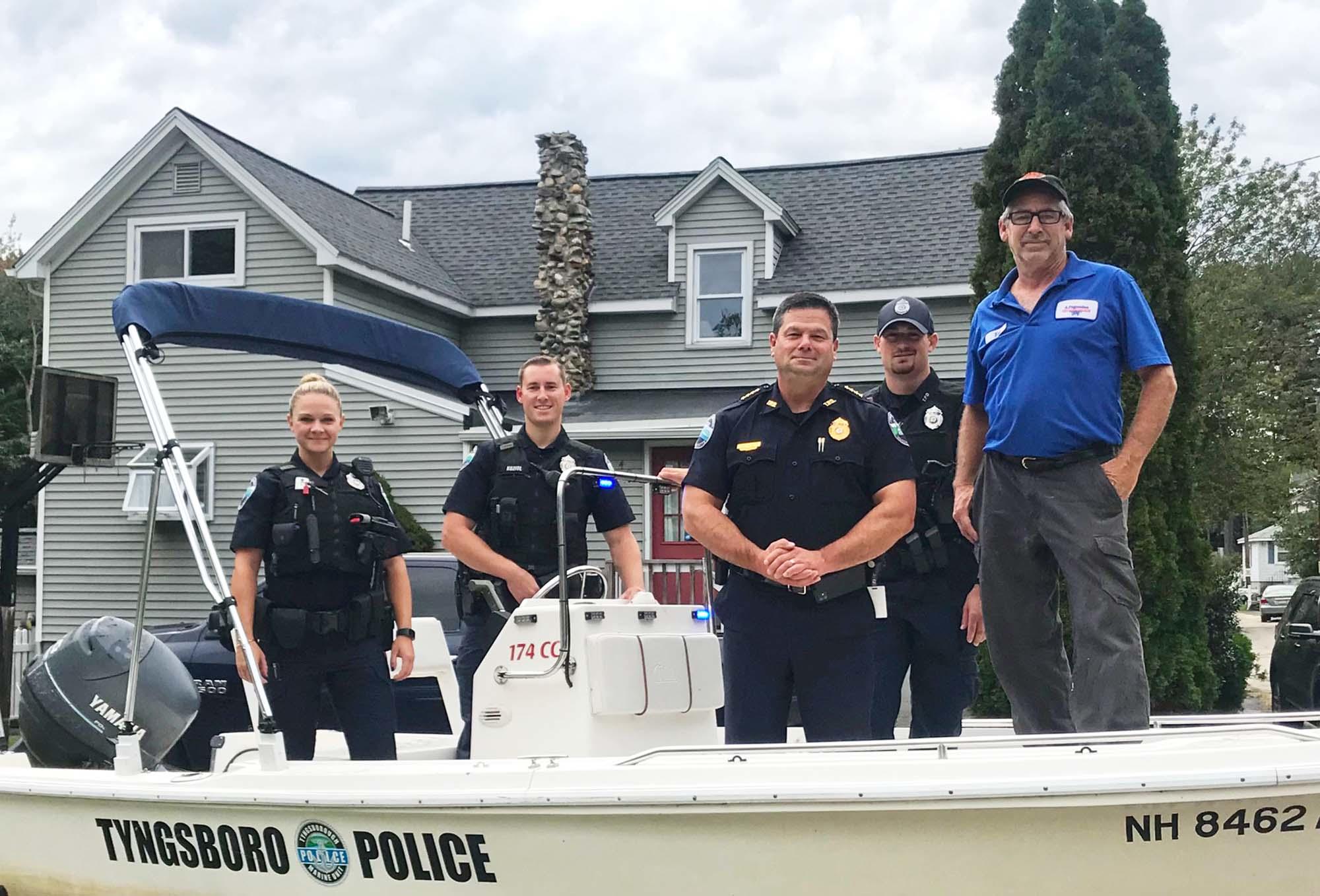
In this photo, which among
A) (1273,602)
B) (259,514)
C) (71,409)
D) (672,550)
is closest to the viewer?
(259,514)

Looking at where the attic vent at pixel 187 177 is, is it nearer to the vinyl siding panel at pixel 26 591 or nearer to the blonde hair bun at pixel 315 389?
the vinyl siding panel at pixel 26 591

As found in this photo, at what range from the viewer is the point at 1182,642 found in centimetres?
1038

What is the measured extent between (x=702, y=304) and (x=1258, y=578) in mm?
43378

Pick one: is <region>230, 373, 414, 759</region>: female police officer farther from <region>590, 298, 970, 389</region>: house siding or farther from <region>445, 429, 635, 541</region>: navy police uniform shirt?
<region>590, 298, 970, 389</region>: house siding

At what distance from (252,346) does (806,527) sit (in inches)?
99.0

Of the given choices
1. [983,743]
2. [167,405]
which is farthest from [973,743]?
[167,405]

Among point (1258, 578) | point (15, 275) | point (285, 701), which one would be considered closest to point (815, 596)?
point (285, 701)

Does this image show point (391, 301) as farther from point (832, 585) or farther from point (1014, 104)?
point (832, 585)

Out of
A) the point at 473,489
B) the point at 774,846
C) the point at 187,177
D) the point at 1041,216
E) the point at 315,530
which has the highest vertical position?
the point at 187,177

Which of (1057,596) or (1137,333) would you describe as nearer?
(1137,333)

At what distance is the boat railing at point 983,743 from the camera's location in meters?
3.29

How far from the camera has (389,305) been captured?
730 inches

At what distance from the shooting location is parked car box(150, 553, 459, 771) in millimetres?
7781

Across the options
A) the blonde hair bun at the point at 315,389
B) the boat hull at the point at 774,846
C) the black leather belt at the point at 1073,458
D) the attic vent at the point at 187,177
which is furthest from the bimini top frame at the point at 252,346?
the attic vent at the point at 187,177
